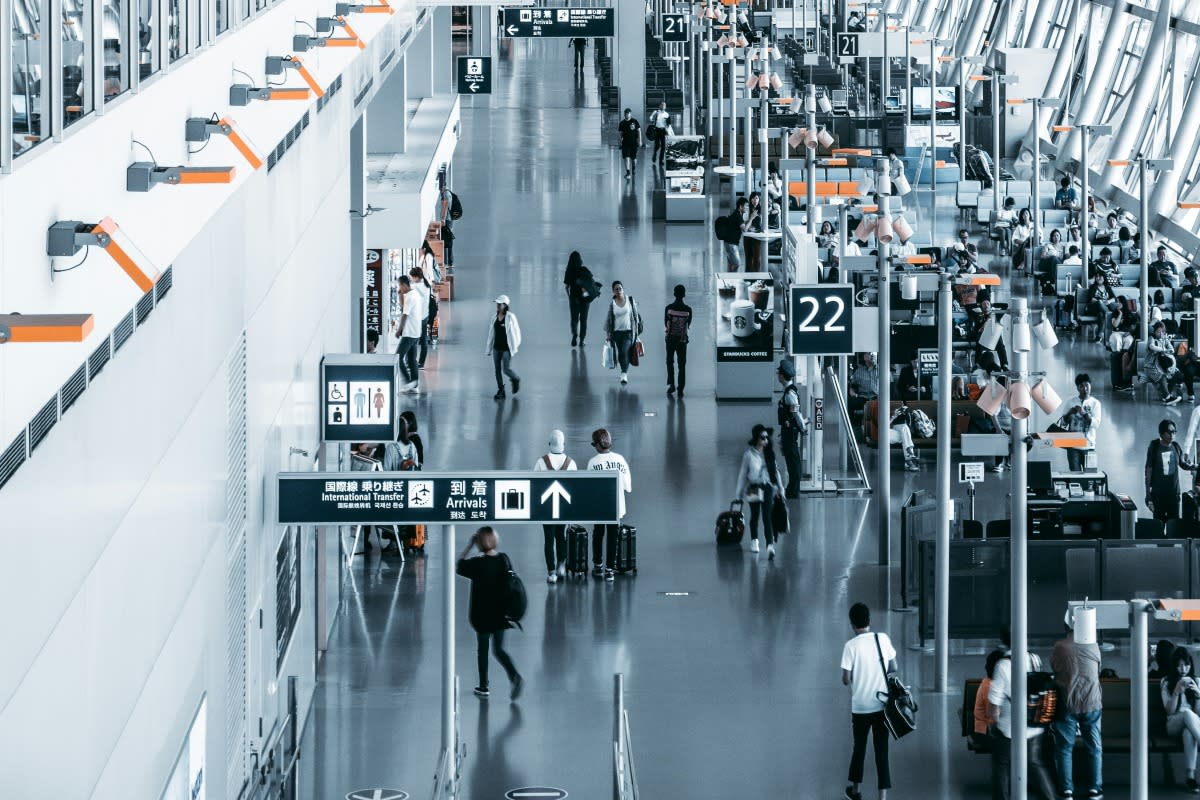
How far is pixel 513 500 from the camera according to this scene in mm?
12547

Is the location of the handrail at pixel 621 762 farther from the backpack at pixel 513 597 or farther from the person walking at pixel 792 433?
the person walking at pixel 792 433

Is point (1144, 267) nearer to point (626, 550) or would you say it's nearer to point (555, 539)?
point (626, 550)

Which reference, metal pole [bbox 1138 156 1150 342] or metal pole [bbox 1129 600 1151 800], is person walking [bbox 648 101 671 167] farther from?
metal pole [bbox 1129 600 1151 800]

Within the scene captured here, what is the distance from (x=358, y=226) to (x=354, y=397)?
7519 mm

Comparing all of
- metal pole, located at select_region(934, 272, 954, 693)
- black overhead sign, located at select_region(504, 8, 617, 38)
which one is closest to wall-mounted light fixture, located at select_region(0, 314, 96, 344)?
metal pole, located at select_region(934, 272, 954, 693)

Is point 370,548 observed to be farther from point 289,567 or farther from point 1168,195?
point 1168,195

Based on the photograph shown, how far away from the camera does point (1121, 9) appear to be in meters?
42.9

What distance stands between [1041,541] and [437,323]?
1492 cm

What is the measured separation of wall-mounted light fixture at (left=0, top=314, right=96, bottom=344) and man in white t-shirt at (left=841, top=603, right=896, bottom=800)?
8.52 metres

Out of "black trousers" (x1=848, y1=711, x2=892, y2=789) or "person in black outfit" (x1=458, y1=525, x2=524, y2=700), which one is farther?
"person in black outfit" (x1=458, y1=525, x2=524, y2=700)

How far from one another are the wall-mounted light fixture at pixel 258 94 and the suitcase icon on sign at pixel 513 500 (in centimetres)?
274

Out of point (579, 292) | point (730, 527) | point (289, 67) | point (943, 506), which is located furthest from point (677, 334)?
point (289, 67)

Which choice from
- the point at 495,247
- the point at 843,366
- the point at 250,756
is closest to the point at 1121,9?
the point at 495,247

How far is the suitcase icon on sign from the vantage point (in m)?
12.5
